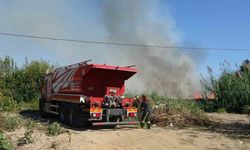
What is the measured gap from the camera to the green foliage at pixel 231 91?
29.7 meters

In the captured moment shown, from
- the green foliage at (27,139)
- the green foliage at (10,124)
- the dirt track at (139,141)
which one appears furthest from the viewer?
the green foliage at (10,124)

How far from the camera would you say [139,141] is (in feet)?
44.3

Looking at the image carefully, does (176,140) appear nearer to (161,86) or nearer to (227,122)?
(227,122)

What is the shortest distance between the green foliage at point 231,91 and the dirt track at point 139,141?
1458 centimetres

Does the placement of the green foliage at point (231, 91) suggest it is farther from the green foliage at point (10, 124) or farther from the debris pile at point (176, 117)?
the green foliage at point (10, 124)

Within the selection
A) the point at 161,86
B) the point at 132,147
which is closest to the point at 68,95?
the point at 132,147

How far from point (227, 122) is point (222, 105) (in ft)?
32.5

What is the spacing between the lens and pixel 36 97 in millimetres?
33969

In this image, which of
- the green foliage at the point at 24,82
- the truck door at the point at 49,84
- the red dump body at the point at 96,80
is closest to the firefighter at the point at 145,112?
the red dump body at the point at 96,80

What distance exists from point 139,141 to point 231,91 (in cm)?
1831

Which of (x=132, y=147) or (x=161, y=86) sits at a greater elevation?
(x=161, y=86)

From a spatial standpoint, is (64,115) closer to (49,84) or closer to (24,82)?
(49,84)

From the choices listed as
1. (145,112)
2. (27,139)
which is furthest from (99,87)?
(27,139)

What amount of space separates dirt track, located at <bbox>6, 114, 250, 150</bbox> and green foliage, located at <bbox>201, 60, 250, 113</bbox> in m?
14.6
